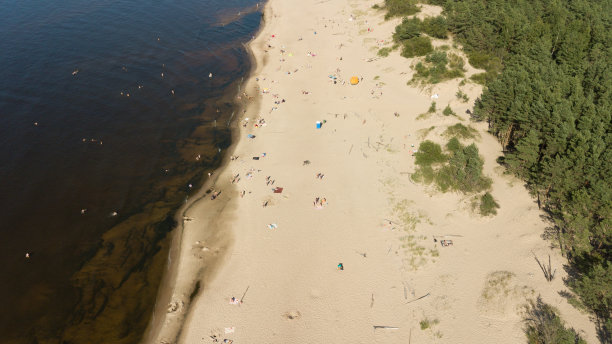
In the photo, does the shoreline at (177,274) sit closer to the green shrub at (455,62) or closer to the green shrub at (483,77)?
the green shrub at (455,62)

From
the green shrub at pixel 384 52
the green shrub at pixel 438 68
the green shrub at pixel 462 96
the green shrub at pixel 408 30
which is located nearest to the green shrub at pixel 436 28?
the green shrub at pixel 408 30

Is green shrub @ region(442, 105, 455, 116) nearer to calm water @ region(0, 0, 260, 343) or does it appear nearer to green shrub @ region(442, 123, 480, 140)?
green shrub @ region(442, 123, 480, 140)

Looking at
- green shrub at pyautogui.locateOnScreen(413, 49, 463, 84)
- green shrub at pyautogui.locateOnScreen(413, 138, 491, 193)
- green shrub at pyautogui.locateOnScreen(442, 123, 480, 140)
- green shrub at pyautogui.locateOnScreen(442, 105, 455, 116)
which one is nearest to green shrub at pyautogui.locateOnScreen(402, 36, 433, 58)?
green shrub at pyautogui.locateOnScreen(413, 49, 463, 84)

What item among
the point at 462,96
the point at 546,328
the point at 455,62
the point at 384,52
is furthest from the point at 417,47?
the point at 546,328

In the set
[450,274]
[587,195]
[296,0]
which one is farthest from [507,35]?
[296,0]

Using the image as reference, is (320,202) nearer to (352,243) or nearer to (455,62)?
(352,243)

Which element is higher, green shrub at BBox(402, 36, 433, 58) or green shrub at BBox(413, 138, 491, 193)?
green shrub at BBox(402, 36, 433, 58)
